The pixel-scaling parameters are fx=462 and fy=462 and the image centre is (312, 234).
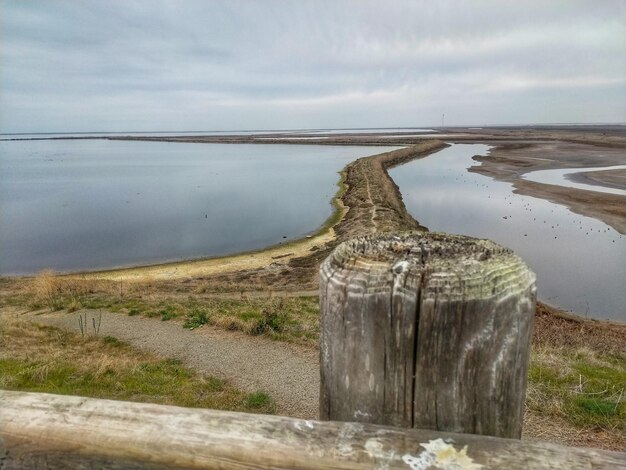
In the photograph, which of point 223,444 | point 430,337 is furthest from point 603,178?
point 223,444

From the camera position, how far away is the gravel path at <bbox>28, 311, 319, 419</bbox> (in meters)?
7.19

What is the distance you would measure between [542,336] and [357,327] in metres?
10.7

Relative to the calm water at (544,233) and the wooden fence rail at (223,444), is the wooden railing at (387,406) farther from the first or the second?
the calm water at (544,233)

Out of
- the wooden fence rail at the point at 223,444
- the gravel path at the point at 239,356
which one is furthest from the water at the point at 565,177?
the wooden fence rail at the point at 223,444

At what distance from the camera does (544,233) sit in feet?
82.0

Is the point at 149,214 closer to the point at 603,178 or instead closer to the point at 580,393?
the point at 580,393

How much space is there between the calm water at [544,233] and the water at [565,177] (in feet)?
12.6

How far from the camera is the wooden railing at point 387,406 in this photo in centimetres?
117

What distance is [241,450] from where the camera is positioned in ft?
3.94

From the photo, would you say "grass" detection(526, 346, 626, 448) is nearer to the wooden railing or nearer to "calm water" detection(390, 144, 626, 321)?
the wooden railing

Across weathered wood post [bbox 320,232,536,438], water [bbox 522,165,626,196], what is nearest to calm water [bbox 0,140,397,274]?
water [bbox 522,165,626,196]

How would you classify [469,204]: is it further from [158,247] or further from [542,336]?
[542,336]

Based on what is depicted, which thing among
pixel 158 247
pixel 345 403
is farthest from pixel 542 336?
pixel 158 247

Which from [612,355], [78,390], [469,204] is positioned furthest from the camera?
[469,204]
